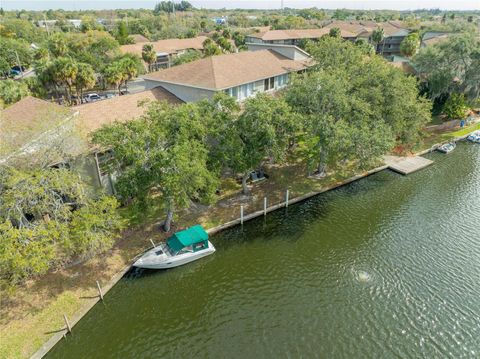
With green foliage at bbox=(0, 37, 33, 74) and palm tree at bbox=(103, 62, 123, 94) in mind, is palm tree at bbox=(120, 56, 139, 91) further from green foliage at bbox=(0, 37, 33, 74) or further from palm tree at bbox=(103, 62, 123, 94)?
green foliage at bbox=(0, 37, 33, 74)

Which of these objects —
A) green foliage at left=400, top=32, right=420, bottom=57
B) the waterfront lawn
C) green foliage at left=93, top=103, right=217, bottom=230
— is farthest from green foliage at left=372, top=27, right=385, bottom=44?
green foliage at left=93, top=103, right=217, bottom=230

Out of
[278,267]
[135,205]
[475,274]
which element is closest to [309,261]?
[278,267]

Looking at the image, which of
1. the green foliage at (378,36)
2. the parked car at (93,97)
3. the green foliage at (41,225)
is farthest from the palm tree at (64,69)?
the green foliage at (378,36)

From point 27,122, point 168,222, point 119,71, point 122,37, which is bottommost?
point 168,222

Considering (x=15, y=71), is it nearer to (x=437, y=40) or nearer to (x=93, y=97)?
(x=93, y=97)

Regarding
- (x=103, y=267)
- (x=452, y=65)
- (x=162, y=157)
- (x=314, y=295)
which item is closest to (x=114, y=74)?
(x=162, y=157)

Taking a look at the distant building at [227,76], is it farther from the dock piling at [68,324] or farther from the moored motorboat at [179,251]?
the dock piling at [68,324]
